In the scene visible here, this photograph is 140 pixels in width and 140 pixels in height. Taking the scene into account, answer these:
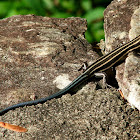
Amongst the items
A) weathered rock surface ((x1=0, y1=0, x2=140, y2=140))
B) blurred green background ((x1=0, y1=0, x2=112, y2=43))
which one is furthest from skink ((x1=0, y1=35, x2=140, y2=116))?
blurred green background ((x1=0, y1=0, x2=112, y2=43))

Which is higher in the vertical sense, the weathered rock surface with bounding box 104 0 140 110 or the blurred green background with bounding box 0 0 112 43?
Result: the weathered rock surface with bounding box 104 0 140 110

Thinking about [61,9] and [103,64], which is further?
[61,9]

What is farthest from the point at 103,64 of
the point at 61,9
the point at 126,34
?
the point at 61,9

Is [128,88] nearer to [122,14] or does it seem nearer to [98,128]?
[98,128]

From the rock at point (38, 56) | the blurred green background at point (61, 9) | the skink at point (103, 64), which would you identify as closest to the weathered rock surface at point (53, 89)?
the rock at point (38, 56)

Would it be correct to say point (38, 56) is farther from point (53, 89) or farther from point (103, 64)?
point (103, 64)

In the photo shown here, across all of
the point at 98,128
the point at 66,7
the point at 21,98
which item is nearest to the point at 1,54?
the point at 21,98

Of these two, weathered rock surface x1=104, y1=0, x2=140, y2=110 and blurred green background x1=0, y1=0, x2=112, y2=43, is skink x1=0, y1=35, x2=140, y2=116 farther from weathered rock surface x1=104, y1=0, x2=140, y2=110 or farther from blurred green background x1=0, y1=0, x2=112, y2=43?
blurred green background x1=0, y1=0, x2=112, y2=43
